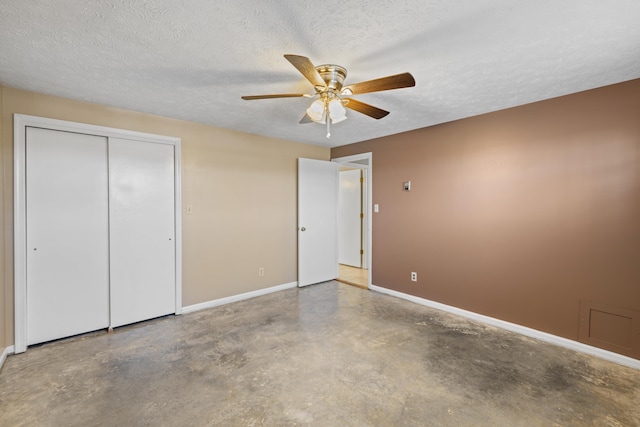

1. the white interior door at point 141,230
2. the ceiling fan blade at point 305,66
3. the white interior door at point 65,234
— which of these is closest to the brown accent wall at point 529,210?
the ceiling fan blade at point 305,66

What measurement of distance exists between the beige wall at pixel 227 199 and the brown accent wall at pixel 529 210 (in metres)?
1.71

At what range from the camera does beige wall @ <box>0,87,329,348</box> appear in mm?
3137

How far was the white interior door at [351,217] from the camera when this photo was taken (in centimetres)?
604

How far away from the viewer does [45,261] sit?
263cm

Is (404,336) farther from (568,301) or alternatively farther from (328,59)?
(328,59)

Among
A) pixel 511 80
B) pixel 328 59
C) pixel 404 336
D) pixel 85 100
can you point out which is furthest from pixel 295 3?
pixel 404 336

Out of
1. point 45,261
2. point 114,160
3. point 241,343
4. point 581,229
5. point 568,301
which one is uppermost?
point 114,160

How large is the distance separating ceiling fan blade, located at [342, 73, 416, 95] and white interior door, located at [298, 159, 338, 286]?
256 cm

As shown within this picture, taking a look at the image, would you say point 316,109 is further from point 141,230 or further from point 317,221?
point 317,221

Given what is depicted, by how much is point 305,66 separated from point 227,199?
250cm

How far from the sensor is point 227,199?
12.4 ft

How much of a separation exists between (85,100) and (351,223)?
4.71 metres

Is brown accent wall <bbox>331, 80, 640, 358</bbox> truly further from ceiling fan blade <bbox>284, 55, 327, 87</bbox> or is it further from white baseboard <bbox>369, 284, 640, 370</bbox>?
ceiling fan blade <bbox>284, 55, 327, 87</bbox>

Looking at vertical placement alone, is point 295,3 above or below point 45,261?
above
